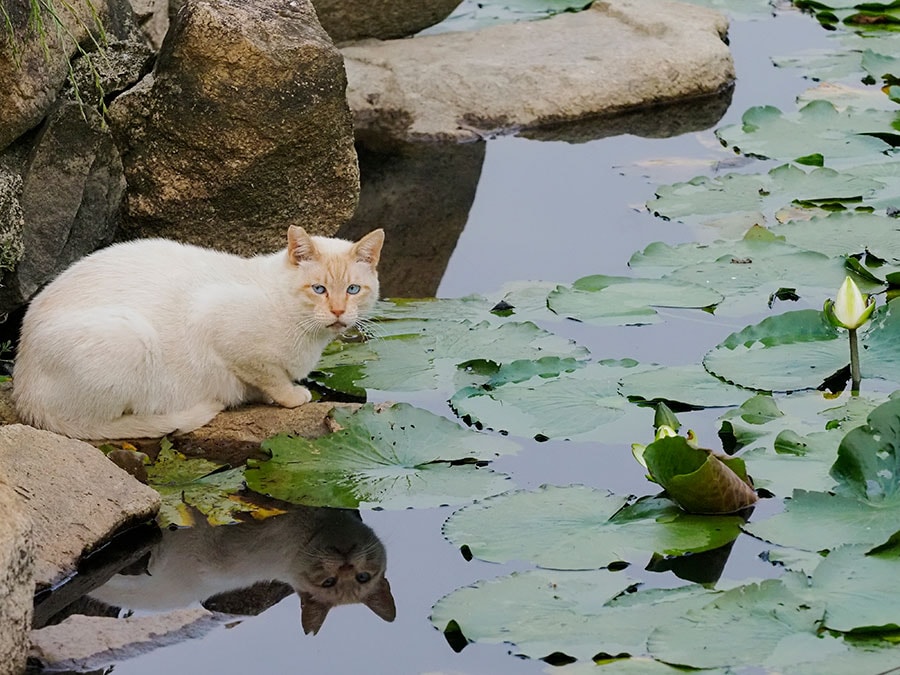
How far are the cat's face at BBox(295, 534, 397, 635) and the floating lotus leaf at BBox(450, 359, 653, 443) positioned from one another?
69cm

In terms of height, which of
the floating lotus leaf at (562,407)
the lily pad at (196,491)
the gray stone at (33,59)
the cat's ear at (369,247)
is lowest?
the lily pad at (196,491)

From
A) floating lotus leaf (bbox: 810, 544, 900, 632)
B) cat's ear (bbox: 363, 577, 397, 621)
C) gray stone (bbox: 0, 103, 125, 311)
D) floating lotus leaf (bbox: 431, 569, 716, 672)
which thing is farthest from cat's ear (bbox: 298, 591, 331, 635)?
gray stone (bbox: 0, 103, 125, 311)

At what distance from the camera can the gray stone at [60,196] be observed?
4945 millimetres

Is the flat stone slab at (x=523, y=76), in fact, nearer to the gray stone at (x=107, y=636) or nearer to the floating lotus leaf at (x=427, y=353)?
the floating lotus leaf at (x=427, y=353)

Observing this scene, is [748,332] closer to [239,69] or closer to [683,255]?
[683,255]

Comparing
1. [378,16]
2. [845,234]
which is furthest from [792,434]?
[378,16]

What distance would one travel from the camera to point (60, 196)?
5031mm

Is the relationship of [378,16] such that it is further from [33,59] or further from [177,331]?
[177,331]

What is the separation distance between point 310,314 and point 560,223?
81.7 inches

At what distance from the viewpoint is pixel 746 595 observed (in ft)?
10.6

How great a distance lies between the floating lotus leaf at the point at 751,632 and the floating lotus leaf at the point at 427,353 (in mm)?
1576

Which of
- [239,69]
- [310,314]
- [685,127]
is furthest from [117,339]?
[685,127]

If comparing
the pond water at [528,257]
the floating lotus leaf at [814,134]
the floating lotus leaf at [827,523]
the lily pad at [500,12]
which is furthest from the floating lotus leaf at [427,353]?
the lily pad at [500,12]

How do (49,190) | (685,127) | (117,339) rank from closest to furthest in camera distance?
(117,339) < (49,190) < (685,127)
